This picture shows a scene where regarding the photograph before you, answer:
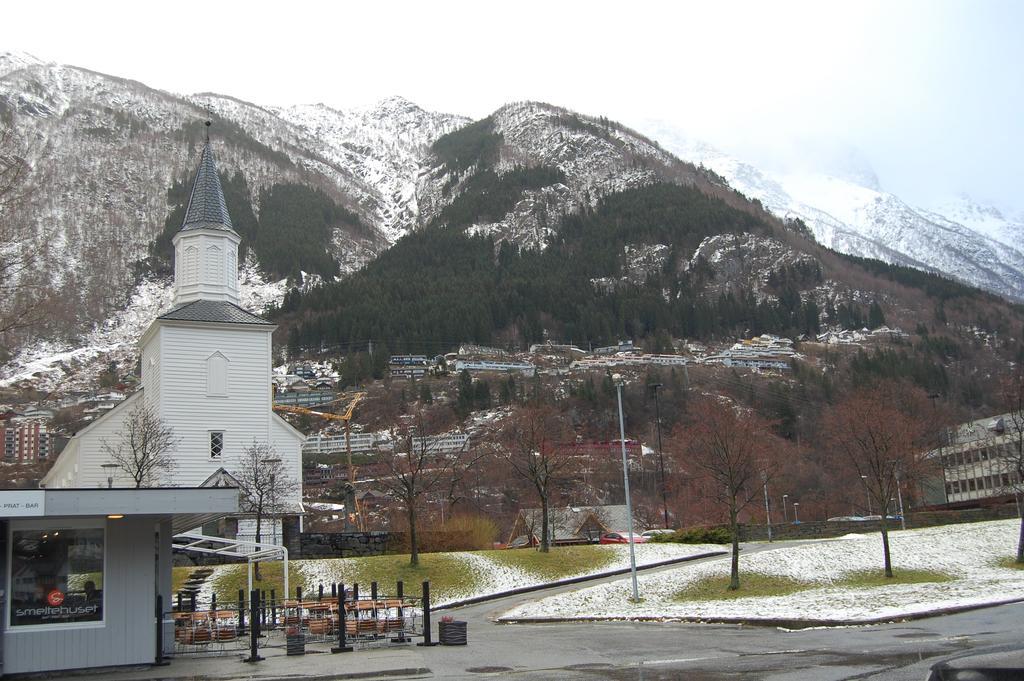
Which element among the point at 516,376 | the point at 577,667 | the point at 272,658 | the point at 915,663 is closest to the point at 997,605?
the point at 915,663

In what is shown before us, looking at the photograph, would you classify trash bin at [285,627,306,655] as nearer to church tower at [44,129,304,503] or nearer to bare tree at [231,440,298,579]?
bare tree at [231,440,298,579]

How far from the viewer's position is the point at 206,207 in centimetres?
5362

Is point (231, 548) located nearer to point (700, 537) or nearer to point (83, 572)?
point (700, 537)

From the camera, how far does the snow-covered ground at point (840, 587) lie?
2691 cm

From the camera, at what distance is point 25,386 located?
194625mm

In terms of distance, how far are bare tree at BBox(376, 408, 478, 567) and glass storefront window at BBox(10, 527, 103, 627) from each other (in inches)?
851

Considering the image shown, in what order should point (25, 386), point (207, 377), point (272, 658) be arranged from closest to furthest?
point (272, 658) → point (207, 377) → point (25, 386)

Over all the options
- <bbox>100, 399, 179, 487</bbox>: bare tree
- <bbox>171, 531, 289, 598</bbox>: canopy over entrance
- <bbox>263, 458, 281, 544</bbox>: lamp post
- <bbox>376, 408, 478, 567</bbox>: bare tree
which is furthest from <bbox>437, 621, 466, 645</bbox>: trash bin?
<bbox>100, 399, 179, 487</bbox>: bare tree

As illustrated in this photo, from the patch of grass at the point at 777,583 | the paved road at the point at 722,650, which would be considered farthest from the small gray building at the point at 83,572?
the patch of grass at the point at 777,583

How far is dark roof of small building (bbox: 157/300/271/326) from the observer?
5000cm

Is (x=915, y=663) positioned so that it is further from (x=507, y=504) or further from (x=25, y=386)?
(x=25, y=386)

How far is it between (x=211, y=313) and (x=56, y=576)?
3373cm

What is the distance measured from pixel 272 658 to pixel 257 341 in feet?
103

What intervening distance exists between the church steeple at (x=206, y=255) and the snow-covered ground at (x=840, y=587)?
28.4 metres
